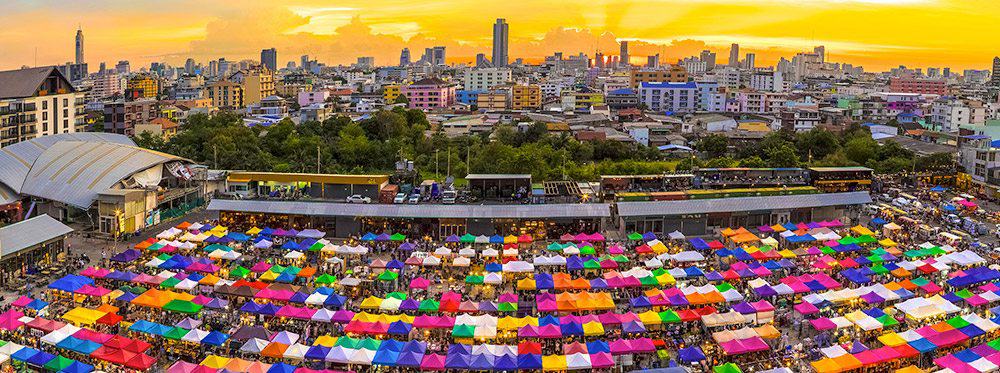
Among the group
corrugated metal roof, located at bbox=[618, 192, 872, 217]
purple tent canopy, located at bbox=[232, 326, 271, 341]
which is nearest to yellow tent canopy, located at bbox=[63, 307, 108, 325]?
purple tent canopy, located at bbox=[232, 326, 271, 341]

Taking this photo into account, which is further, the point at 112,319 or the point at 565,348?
the point at 112,319

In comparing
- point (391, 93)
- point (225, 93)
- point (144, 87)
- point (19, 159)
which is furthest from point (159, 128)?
point (144, 87)

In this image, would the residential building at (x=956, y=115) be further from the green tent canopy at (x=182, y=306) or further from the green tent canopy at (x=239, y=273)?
the green tent canopy at (x=182, y=306)

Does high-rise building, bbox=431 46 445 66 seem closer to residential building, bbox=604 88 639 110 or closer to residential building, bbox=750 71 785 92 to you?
residential building, bbox=750 71 785 92

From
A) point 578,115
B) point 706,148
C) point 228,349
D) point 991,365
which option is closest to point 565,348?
point 228,349

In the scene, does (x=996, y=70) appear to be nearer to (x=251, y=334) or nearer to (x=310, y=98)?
(x=310, y=98)

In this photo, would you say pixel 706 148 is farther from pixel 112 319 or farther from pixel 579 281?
pixel 112 319
